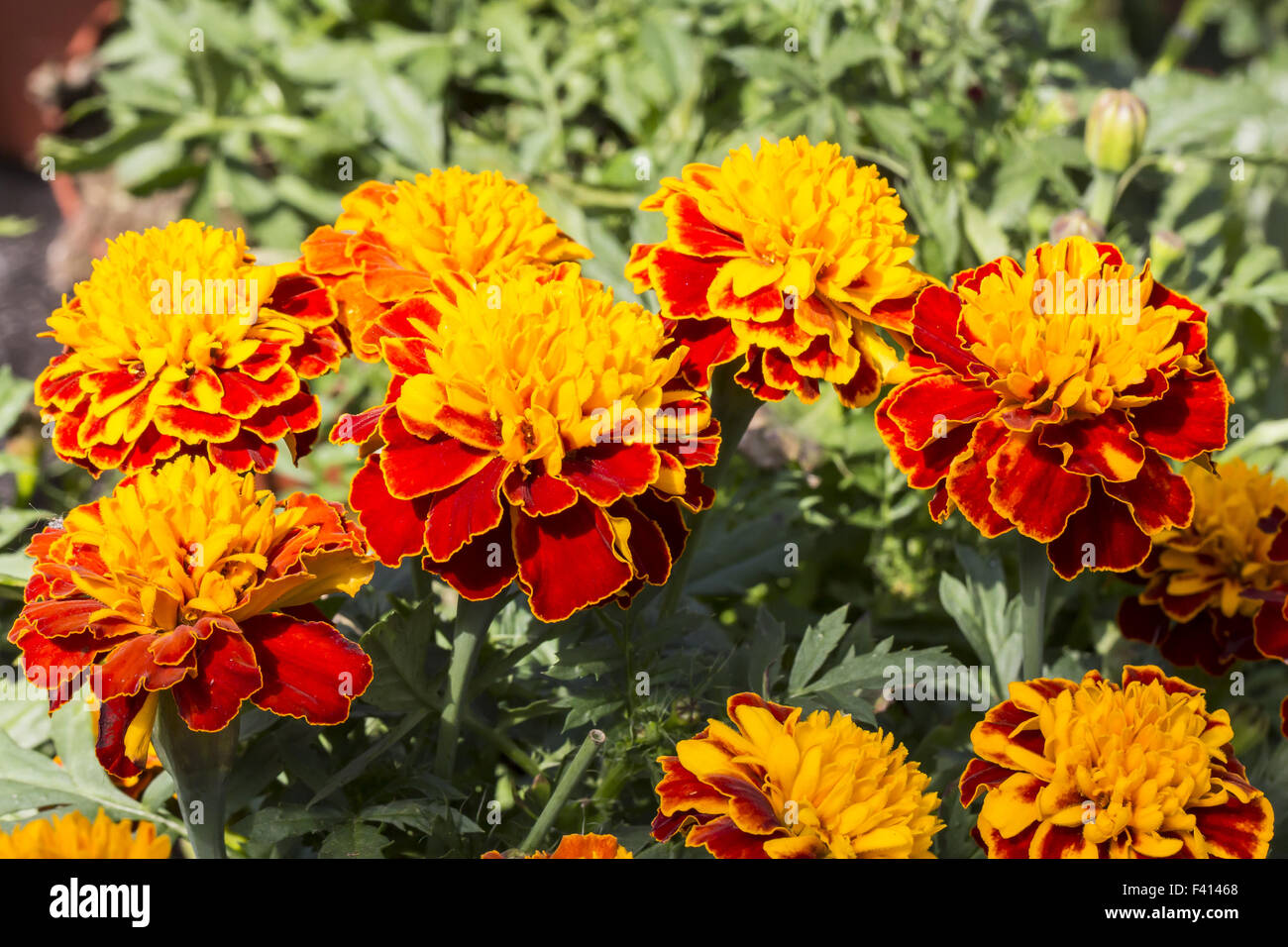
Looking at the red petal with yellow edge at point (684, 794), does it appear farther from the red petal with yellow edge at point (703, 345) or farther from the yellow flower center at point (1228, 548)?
the yellow flower center at point (1228, 548)

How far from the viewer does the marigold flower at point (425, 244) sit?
1158 mm

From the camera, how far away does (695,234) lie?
3.70ft

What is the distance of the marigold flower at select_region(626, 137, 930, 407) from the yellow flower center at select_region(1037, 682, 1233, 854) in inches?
13.4

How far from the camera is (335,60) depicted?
2936 millimetres

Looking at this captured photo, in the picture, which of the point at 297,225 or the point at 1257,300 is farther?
the point at 297,225

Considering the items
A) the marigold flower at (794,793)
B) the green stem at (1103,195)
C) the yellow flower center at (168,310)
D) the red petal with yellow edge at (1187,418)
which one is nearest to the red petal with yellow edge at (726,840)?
the marigold flower at (794,793)

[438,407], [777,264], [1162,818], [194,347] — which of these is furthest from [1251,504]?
[194,347]

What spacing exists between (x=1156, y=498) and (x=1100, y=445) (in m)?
0.07

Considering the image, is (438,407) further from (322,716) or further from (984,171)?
(984,171)

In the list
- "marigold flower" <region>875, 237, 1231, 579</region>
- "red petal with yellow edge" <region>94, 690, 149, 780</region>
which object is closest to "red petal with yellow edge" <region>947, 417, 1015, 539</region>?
"marigold flower" <region>875, 237, 1231, 579</region>

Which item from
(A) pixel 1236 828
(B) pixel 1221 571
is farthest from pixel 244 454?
(B) pixel 1221 571

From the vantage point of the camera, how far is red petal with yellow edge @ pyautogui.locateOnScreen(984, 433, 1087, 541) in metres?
1.04

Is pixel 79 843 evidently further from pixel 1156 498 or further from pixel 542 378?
pixel 1156 498

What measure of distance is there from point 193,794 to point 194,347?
0.40m
